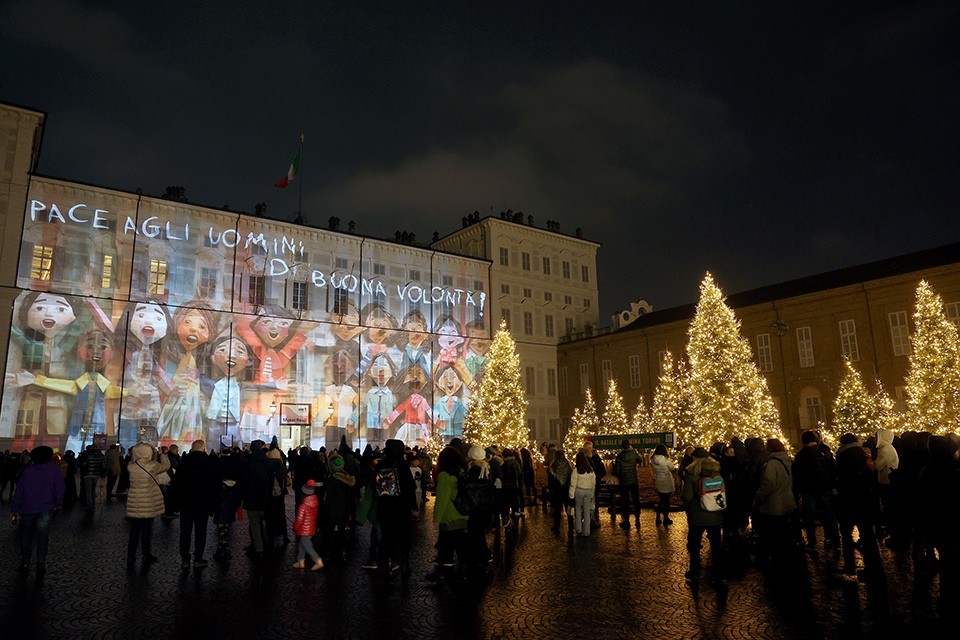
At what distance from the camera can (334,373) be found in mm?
33656

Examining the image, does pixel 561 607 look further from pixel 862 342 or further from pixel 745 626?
pixel 862 342

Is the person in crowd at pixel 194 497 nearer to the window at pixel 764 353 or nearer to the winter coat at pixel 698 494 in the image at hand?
the winter coat at pixel 698 494

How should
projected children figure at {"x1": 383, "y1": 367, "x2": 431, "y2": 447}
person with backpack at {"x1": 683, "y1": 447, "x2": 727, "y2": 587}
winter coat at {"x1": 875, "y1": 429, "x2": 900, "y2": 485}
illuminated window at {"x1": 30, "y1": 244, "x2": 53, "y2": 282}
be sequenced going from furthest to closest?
projected children figure at {"x1": 383, "y1": 367, "x2": 431, "y2": 447}, illuminated window at {"x1": 30, "y1": 244, "x2": 53, "y2": 282}, winter coat at {"x1": 875, "y1": 429, "x2": 900, "y2": 485}, person with backpack at {"x1": 683, "y1": 447, "x2": 727, "y2": 587}

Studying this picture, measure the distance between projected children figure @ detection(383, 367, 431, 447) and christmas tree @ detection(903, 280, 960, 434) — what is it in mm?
22566

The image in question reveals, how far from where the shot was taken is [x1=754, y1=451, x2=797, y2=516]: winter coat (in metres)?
7.50

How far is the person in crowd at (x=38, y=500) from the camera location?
26.9ft

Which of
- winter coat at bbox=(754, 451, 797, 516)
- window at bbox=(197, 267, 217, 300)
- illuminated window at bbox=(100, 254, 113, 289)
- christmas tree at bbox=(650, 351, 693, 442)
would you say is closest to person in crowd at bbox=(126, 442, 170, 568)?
winter coat at bbox=(754, 451, 797, 516)

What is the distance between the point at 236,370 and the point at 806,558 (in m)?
27.1

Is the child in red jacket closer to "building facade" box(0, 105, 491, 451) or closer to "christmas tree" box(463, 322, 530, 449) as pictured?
"christmas tree" box(463, 322, 530, 449)

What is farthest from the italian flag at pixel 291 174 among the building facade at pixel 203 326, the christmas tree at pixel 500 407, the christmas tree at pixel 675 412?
the christmas tree at pixel 675 412

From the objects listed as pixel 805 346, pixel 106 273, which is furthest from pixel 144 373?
pixel 805 346

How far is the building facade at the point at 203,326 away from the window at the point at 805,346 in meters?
18.1

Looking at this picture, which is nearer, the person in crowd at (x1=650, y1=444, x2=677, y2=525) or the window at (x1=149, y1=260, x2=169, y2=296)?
the person in crowd at (x1=650, y1=444, x2=677, y2=525)

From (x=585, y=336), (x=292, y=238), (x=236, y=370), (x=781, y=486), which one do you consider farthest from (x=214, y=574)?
(x=585, y=336)
